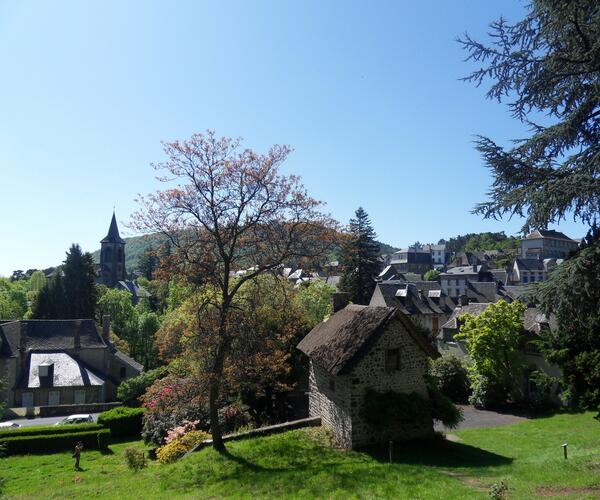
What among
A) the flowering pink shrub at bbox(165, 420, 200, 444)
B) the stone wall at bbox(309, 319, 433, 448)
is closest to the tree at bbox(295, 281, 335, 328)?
the flowering pink shrub at bbox(165, 420, 200, 444)

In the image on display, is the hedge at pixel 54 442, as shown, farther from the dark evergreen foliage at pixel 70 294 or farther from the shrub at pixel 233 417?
the dark evergreen foliage at pixel 70 294

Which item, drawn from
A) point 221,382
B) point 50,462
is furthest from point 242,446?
point 50,462

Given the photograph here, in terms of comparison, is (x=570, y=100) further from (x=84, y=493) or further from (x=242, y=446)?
(x=84, y=493)

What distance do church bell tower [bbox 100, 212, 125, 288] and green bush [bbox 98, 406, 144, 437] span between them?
70.3 meters

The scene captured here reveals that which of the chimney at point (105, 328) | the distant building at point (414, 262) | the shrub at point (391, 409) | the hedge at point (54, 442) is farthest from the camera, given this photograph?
the distant building at point (414, 262)

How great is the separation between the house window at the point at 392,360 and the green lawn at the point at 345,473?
283cm

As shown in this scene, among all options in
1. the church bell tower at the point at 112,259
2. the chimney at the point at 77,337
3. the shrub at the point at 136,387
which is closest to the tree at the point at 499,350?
the shrub at the point at 136,387

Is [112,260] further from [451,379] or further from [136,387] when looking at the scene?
[451,379]

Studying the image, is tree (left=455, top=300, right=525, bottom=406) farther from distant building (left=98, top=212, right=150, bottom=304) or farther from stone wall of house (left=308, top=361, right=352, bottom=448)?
distant building (left=98, top=212, right=150, bottom=304)

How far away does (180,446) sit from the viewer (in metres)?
19.6

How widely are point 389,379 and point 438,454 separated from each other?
302 cm

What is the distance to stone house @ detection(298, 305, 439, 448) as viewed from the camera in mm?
16625

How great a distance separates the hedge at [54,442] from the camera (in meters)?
26.3

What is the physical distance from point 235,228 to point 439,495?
11014 mm
